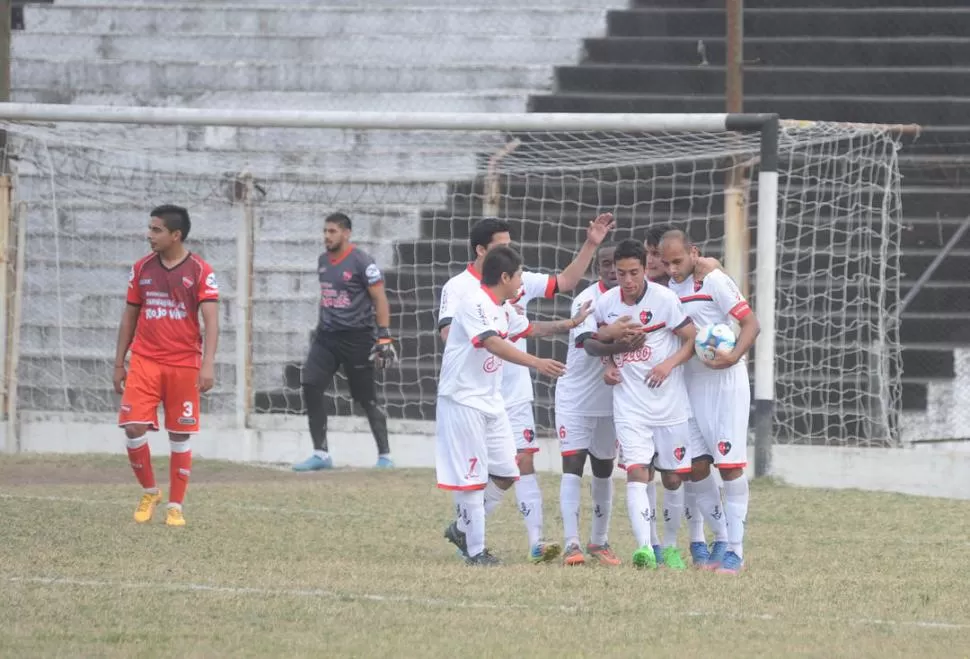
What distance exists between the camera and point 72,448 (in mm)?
16453

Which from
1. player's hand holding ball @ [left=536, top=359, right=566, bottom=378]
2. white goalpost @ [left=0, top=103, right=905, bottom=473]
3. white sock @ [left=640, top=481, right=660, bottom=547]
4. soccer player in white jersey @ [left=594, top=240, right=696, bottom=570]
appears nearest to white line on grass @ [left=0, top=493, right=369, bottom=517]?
white sock @ [left=640, top=481, right=660, bottom=547]

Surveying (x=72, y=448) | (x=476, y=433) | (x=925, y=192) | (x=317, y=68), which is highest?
(x=317, y=68)

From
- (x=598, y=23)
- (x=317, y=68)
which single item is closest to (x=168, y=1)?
(x=317, y=68)

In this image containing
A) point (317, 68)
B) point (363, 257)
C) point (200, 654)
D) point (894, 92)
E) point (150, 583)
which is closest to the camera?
point (200, 654)

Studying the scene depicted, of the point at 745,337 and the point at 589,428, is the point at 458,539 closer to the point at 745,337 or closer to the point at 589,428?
the point at 589,428

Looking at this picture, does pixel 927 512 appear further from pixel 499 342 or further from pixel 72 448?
pixel 72 448

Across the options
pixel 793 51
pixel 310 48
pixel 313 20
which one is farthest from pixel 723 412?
pixel 313 20

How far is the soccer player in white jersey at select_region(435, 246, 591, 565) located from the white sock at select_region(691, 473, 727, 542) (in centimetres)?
98

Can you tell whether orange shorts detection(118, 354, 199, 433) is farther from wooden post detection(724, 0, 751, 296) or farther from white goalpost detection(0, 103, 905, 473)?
wooden post detection(724, 0, 751, 296)

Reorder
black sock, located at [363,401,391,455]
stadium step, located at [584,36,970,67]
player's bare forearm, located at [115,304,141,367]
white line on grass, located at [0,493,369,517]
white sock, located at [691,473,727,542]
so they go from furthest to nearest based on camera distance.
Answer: stadium step, located at [584,36,970,67] < black sock, located at [363,401,391,455] < white line on grass, located at [0,493,369,517] < player's bare forearm, located at [115,304,141,367] < white sock, located at [691,473,727,542]

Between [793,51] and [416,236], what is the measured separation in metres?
4.60

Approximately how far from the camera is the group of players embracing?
353 inches

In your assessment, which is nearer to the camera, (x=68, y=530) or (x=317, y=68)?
(x=68, y=530)

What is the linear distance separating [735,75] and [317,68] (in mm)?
5641
